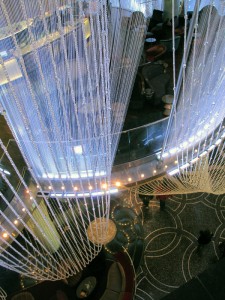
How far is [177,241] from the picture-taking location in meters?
5.85

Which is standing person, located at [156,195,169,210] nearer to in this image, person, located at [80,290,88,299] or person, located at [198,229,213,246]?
person, located at [198,229,213,246]

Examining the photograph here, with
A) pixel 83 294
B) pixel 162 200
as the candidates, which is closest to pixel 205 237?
pixel 162 200

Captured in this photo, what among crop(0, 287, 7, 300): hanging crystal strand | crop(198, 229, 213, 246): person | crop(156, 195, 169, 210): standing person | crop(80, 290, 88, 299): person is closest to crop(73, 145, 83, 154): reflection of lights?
crop(80, 290, 88, 299): person

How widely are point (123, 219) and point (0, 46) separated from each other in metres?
3.97

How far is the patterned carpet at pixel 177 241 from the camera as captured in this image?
17.4 feet

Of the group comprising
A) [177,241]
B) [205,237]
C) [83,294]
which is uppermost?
[83,294]

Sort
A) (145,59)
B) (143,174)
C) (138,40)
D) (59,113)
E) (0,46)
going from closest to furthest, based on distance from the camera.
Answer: (0,46) < (59,113) < (143,174) < (138,40) < (145,59)

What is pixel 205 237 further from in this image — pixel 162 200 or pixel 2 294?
pixel 2 294

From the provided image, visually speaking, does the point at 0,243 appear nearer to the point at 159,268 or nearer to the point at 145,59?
the point at 159,268

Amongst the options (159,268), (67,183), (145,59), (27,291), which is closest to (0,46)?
(67,183)

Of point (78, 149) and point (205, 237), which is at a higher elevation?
point (78, 149)

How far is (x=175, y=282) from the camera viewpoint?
17.3 feet

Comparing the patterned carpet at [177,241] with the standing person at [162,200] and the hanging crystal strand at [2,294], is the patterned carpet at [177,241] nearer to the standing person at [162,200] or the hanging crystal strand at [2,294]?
the standing person at [162,200]

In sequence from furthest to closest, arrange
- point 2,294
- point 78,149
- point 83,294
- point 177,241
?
point 177,241 < point 2,294 < point 83,294 < point 78,149
